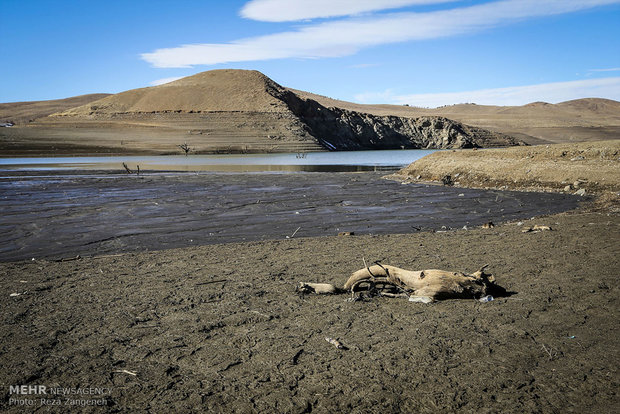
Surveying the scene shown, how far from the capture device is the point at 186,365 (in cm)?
462

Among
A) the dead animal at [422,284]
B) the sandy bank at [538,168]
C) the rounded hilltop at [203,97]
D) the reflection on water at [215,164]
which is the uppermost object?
the rounded hilltop at [203,97]

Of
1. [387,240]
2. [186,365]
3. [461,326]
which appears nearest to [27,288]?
[186,365]

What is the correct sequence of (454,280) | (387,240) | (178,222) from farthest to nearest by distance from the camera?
1. (178,222)
2. (387,240)
3. (454,280)

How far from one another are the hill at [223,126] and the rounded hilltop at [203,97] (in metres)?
0.22

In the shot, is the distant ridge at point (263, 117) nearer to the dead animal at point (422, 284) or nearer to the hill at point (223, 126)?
the hill at point (223, 126)

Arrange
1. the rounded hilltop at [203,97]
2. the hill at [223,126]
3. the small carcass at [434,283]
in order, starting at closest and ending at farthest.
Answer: the small carcass at [434,283], the hill at [223,126], the rounded hilltop at [203,97]

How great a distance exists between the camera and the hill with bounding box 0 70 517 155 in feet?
237

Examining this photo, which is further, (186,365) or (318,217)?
(318,217)

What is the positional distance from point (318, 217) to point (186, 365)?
1012 cm

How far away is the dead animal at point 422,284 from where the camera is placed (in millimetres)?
6359

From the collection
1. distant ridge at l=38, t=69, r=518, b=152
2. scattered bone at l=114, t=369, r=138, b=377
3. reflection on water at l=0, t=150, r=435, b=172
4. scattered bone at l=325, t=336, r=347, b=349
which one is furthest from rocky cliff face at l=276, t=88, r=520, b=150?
scattered bone at l=114, t=369, r=138, b=377

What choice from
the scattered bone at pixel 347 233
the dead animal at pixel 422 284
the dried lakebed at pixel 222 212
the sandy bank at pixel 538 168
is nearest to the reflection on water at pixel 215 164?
the sandy bank at pixel 538 168

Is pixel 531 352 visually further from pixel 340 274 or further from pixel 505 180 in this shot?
pixel 505 180

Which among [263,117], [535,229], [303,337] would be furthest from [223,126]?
[303,337]
